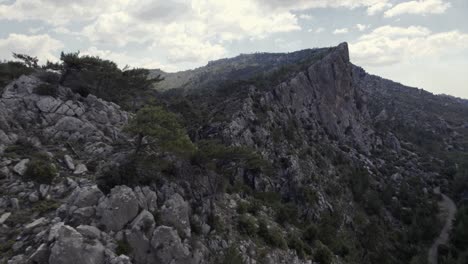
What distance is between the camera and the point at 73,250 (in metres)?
15.2

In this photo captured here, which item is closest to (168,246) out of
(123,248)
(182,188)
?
(123,248)

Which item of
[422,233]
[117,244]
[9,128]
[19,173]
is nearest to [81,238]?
[117,244]

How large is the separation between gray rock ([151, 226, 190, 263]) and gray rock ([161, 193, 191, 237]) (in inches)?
51.7

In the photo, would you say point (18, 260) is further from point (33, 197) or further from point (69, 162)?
point (69, 162)

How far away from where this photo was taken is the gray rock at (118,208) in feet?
60.5

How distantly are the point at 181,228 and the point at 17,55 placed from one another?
33837 mm

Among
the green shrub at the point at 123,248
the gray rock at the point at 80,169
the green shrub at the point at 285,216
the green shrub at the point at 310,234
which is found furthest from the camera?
the green shrub at the point at 285,216

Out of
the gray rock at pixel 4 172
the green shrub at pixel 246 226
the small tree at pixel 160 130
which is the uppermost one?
the small tree at pixel 160 130

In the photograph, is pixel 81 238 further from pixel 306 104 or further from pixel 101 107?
pixel 306 104

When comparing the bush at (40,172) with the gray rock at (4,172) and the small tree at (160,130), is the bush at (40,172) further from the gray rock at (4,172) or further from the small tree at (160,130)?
the small tree at (160,130)

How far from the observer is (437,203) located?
269 feet

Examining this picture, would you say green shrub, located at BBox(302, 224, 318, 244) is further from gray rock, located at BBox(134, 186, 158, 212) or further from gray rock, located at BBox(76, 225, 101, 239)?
gray rock, located at BBox(76, 225, 101, 239)

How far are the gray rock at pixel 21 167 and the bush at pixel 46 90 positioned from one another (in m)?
11.8

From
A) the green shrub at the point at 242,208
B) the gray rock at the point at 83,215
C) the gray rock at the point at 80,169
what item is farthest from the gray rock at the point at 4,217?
the green shrub at the point at 242,208
